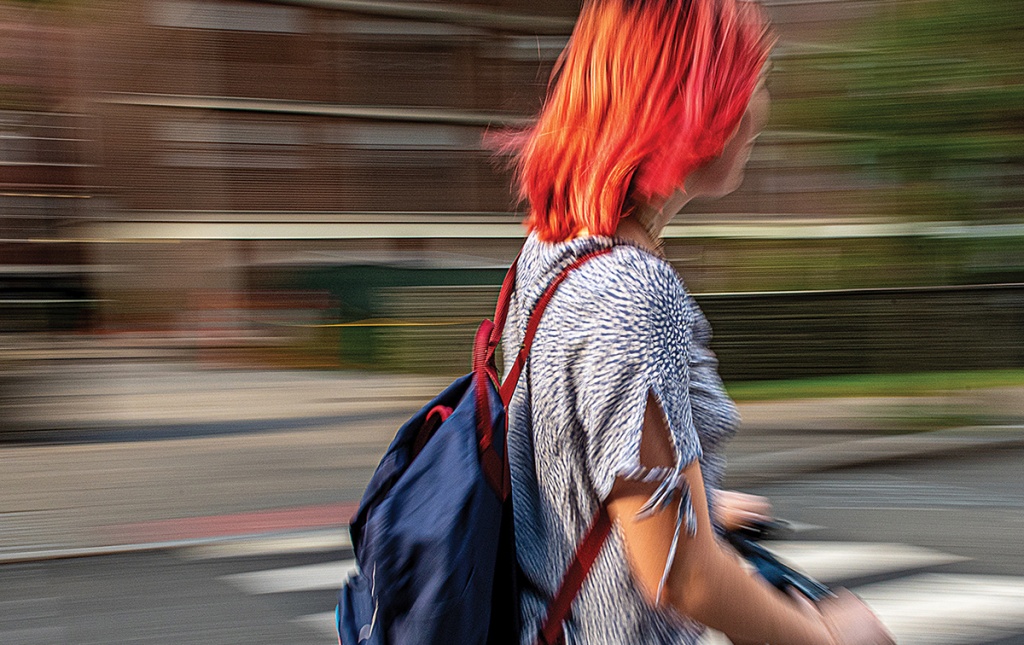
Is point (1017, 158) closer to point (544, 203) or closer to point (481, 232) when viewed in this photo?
point (544, 203)

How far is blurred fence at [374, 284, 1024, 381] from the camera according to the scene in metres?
10.3

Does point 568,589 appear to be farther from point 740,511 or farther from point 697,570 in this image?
point 740,511

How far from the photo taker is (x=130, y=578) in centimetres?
557

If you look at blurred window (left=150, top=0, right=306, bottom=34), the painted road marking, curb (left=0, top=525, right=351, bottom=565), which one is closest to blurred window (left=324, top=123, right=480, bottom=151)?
blurred window (left=150, top=0, right=306, bottom=34)

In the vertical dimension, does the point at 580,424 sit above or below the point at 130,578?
above

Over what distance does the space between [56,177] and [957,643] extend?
13825 mm

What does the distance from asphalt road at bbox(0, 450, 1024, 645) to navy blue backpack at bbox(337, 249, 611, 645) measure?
3425 mm

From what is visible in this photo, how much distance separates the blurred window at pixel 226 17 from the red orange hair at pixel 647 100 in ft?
58.6

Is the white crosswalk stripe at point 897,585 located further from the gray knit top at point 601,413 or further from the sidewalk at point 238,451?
the gray knit top at point 601,413

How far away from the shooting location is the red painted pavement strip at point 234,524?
6328 mm

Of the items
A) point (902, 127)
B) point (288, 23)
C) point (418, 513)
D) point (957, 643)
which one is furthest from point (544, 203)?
point (288, 23)

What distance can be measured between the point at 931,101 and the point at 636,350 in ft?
27.0

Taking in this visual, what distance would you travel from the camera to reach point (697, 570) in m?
1.34

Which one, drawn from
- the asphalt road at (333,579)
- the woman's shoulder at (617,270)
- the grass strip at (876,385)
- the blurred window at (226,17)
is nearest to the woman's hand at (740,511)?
the woman's shoulder at (617,270)
